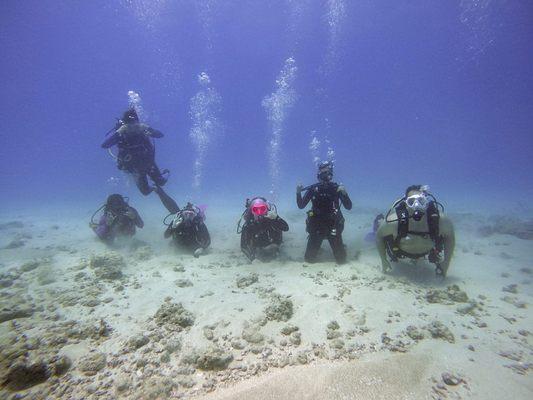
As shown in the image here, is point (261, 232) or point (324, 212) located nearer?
point (324, 212)

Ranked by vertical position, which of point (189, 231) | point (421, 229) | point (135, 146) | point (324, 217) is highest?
point (135, 146)

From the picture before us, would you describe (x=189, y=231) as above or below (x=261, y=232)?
above

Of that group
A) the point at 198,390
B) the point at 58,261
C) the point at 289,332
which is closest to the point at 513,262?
the point at 289,332

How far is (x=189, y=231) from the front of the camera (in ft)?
27.3

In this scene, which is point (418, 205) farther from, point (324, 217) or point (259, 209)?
point (259, 209)

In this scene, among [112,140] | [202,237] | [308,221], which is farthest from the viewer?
[112,140]

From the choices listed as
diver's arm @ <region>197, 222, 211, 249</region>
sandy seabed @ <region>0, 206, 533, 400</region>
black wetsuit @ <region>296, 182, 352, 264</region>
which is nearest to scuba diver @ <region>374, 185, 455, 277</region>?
sandy seabed @ <region>0, 206, 533, 400</region>

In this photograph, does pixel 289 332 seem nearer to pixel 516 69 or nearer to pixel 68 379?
pixel 68 379

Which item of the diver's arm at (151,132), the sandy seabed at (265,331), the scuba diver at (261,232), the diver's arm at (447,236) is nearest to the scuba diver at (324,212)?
the sandy seabed at (265,331)

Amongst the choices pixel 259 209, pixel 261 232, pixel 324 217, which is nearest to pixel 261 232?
pixel 261 232

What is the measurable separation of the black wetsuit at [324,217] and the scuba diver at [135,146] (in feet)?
20.8

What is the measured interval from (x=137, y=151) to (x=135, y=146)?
0.20 meters

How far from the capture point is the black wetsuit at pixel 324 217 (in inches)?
275

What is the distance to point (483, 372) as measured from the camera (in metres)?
2.83
